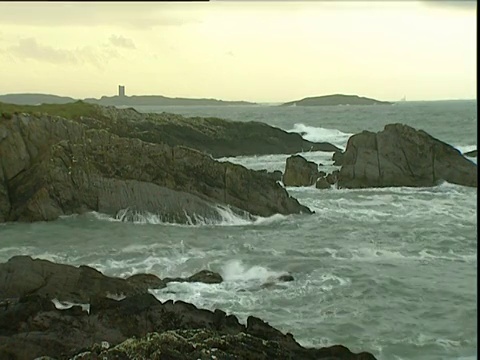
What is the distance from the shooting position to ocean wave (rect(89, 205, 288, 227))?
72.5 feet

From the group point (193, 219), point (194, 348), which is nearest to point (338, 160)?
point (193, 219)

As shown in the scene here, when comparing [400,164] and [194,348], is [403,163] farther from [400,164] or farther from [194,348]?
[194,348]

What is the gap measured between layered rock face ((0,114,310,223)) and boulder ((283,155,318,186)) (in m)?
8.23

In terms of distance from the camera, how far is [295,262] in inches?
655

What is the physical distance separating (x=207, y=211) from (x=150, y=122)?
2914cm

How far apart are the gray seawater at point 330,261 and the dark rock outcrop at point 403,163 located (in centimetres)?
285

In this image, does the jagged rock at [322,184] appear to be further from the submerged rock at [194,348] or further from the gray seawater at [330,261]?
the submerged rock at [194,348]

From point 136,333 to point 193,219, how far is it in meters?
12.9

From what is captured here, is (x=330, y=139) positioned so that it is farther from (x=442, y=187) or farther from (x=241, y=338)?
(x=241, y=338)

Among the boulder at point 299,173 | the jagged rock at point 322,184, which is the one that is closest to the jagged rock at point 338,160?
the boulder at point 299,173

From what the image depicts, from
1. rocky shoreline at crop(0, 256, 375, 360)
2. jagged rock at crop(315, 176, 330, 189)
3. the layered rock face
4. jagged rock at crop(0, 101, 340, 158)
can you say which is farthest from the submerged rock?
jagged rock at crop(0, 101, 340, 158)

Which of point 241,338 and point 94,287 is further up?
point 241,338

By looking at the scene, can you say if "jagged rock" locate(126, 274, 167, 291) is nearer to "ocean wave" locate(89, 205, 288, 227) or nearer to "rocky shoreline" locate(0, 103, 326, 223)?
"ocean wave" locate(89, 205, 288, 227)

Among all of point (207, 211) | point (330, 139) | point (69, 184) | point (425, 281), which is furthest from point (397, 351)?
point (330, 139)
